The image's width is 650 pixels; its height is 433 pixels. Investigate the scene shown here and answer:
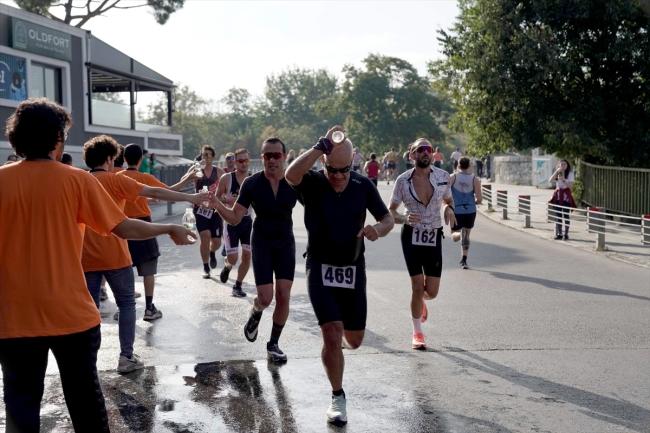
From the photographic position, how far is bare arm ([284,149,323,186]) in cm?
520

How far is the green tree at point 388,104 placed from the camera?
7328cm

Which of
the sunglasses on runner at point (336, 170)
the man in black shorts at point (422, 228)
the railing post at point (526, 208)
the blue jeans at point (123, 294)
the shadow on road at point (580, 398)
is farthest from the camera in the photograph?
the railing post at point (526, 208)

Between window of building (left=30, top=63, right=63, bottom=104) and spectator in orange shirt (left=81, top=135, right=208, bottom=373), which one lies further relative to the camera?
window of building (left=30, top=63, right=63, bottom=104)

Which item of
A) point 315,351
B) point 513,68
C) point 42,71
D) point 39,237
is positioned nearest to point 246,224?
point 315,351

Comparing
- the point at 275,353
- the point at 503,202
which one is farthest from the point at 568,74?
the point at 275,353

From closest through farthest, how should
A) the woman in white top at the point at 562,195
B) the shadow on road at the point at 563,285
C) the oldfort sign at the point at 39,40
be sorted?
1. the shadow on road at the point at 563,285
2. the woman in white top at the point at 562,195
3. the oldfort sign at the point at 39,40

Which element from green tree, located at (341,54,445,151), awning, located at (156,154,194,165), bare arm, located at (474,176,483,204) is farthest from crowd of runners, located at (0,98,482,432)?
green tree, located at (341,54,445,151)

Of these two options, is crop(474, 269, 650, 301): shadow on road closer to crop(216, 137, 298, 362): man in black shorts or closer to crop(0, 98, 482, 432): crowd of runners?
crop(0, 98, 482, 432): crowd of runners

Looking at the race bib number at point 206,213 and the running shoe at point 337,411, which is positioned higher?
the race bib number at point 206,213

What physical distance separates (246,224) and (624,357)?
521 centimetres

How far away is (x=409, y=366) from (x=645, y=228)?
10739 mm

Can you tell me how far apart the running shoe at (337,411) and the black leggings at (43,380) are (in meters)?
1.80

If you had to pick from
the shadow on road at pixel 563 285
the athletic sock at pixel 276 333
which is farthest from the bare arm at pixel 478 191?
the athletic sock at pixel 276 333

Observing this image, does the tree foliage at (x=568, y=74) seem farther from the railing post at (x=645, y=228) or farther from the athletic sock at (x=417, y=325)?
the athletic sock at (x=417, y=325)
